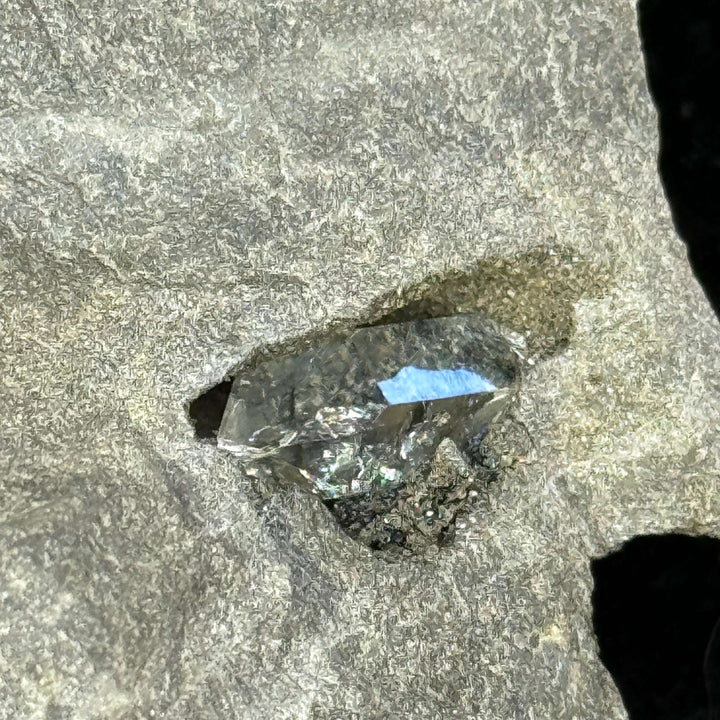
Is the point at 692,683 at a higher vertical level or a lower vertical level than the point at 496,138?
lower

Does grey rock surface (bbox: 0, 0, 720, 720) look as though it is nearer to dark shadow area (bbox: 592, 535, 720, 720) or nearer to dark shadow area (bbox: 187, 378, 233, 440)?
dark shadow area (bbox: 187, 378, 233, 440)

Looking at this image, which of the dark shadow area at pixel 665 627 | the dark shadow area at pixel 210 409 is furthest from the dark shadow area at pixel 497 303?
the dark shadow area at pixel 665 627

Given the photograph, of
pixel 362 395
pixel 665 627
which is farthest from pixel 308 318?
pixel 665 627

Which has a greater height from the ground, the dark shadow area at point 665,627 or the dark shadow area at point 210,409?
the dark shadow area at point 210,409

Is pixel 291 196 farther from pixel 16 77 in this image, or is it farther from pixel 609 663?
pixel 609 663

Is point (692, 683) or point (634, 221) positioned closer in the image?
point (634, 221)

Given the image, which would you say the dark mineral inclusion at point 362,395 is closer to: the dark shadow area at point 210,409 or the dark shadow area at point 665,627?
the dark shadow area at point 210,409

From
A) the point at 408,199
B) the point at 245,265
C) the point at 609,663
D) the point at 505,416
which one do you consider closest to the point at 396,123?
the point at 408,199

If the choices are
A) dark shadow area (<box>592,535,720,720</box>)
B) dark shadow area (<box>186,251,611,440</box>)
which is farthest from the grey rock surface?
dark shadow area (<box>592,535,720,720</box>)
